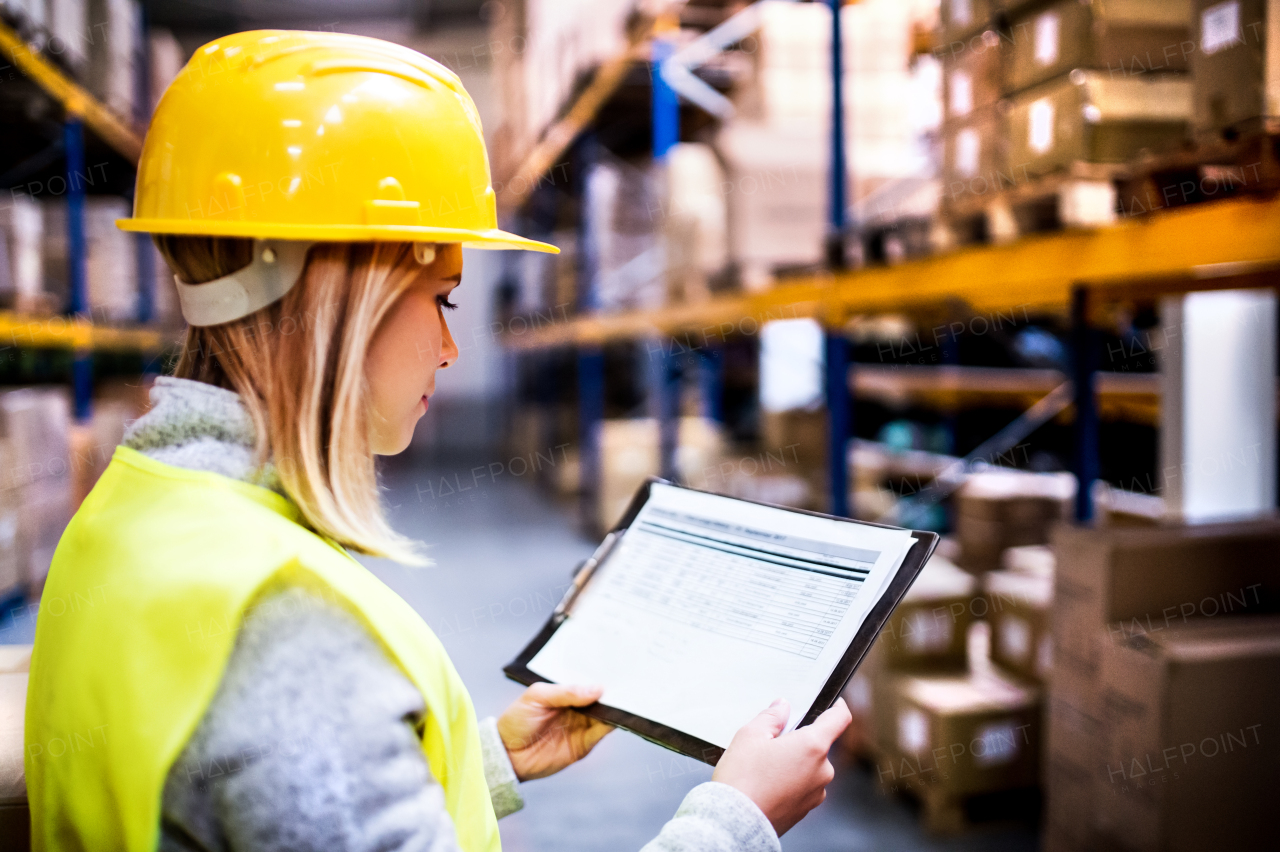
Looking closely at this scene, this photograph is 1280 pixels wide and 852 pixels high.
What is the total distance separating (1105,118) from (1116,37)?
23 centimetres

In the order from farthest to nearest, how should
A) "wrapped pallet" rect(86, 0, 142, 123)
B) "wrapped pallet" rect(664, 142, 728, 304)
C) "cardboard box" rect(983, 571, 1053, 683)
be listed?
"wrapped pallet" rect(86, 0, 142, 123), "wrapped pallet" rect(664, 142, 728, 304), "cardboard box" rect(983, 571, 1053, 683)

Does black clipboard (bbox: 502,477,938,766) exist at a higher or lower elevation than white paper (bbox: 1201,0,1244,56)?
lower

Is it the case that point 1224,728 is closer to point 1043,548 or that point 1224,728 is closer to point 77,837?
point 1043,548

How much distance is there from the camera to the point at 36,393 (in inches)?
223

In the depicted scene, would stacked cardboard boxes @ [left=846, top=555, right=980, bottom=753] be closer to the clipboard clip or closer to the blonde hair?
the clipboard clip

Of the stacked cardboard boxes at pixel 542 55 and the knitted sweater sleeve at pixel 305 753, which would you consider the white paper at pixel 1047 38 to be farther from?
the stacked cardboard boxes at pixel 542 55

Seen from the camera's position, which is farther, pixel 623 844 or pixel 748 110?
pixel 748 110

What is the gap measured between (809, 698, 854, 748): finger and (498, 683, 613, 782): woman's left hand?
35 cm

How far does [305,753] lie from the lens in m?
0.70

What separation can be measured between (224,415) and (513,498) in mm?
9503

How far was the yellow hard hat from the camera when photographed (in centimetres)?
90

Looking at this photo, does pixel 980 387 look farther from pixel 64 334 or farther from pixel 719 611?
pixel 64 334

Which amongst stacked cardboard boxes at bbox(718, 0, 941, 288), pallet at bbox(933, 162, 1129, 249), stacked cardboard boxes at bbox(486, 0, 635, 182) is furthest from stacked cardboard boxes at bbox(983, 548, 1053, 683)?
stacked cardboard boxes at bbox(486, 0, 635, 182)

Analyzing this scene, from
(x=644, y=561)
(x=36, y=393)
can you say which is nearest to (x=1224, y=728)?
(x=644, y=561)
